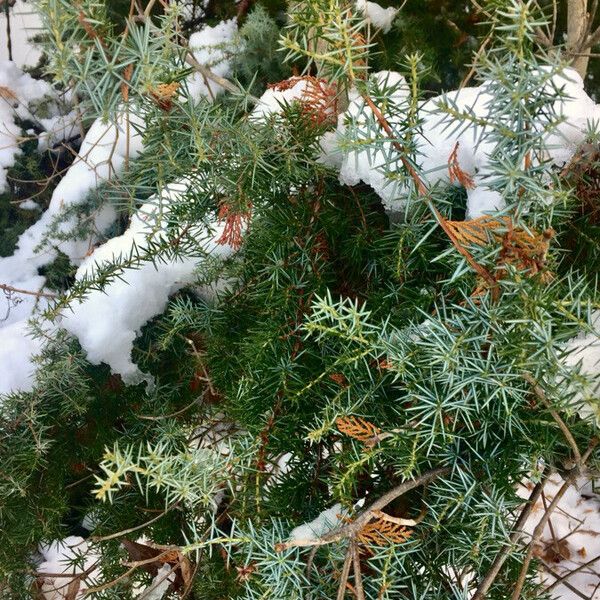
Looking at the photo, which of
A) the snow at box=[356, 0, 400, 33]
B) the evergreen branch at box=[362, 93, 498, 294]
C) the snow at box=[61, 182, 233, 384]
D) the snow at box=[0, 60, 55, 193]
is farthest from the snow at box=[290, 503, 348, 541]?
the snow at box=[0, 60, 55, 193]

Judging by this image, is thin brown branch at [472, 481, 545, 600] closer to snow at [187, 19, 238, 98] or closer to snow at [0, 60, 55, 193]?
snow at [187, 19, 238, 98]

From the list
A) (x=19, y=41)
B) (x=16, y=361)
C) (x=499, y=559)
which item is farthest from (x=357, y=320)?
(x=19, y=41)

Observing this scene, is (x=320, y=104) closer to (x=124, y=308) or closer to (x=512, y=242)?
(x=512, y=242)

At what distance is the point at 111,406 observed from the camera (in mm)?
643

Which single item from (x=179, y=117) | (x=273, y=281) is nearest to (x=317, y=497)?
(x=273, y=281)

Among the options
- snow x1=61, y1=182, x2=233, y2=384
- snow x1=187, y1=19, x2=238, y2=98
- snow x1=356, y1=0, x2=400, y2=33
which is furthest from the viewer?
snow x1=187, y1=19, x2=238, y2=98

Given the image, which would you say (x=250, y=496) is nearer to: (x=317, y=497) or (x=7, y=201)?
(x=317, y=497)

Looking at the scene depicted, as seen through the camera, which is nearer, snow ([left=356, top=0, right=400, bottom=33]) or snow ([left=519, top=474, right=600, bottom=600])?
snow ([left=356, top=0, right=400, bottom=33])

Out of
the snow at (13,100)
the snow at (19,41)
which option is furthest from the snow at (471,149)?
the snow at (19,41)

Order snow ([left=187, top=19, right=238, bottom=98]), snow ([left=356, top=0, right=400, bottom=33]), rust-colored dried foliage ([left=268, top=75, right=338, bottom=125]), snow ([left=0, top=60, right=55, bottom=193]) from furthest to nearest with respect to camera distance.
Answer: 1. snow ([left=0, top=60, right=55, bottom=193])
2. snow ([left=187, top=19, right=238, bottom=98])
3. snow ([left=356, top=0, right=400, bottom=33])
4. rust-colored dried foliage ([left=268, top=75, right=338, bottom=125])

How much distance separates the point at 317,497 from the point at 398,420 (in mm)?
91

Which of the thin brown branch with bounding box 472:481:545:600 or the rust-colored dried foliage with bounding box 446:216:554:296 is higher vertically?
the rust-colored dried foliage with bounding box 446:216:554:296

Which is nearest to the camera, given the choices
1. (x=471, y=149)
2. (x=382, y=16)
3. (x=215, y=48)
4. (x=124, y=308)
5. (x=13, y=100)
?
(x=471, y=149)

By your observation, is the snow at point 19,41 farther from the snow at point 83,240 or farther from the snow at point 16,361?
the snow at point 16,361
